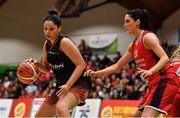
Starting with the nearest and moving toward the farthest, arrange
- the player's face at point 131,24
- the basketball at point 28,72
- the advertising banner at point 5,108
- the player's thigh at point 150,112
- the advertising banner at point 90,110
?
the player's thigh at point 150,112
the player's face at point 131,24
the basketball at point 28,72
the advertising banner at point 90,110
the advertising banner at point 5,108

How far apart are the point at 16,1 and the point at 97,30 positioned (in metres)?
4.80

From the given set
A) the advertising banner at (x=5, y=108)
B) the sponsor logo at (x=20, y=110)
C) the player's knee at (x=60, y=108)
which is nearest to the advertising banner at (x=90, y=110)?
the sponsor logo at (x=20, y=110)

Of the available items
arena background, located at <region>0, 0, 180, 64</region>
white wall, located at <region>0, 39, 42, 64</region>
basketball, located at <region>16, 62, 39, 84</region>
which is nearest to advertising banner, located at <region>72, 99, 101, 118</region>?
basketball, located at <region>16, 62, 39, 84</region>

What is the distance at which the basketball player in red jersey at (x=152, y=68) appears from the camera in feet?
14.2

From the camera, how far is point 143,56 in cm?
455

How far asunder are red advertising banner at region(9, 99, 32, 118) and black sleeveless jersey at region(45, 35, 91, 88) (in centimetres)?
613

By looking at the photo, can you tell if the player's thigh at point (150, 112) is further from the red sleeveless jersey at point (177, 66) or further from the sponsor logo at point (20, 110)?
the sponsor logo at point (20, 110)

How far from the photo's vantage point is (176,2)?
17.1 metres

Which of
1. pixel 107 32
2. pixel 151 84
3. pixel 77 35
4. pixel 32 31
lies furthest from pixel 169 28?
pixel 151 84

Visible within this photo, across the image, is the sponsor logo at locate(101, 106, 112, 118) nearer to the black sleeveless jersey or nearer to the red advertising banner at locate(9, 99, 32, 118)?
the red advertising banner at locate(9, 99, 32, 118)

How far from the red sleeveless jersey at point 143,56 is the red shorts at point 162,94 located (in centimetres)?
17

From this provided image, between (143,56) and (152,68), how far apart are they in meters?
0.31

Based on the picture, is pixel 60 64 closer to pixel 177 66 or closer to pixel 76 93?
pixel 76 93

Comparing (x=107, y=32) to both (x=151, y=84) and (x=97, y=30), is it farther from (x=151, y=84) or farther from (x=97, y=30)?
(x=151, y=84)
